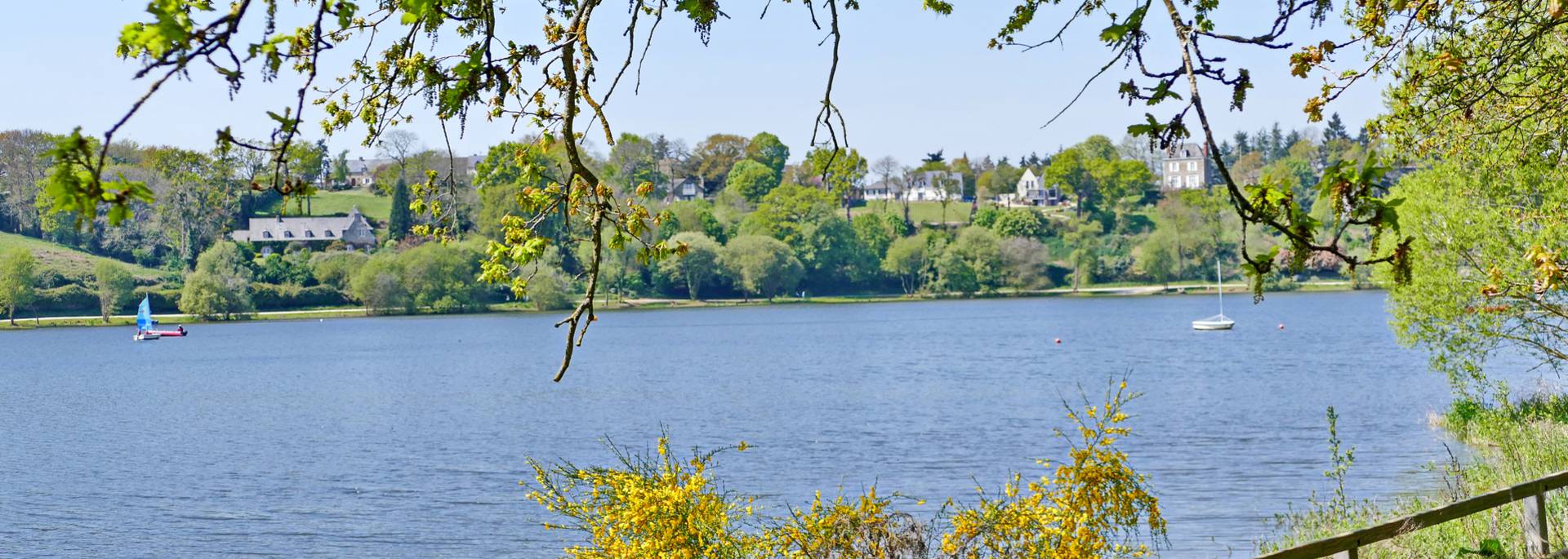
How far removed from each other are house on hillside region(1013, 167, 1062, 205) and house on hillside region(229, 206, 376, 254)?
80.0 m

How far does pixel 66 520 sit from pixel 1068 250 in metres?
122

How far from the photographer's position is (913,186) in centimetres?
17775

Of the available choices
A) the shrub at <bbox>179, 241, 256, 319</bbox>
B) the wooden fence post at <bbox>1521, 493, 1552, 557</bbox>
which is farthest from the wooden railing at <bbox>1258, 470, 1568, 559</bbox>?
the shrub at <bbox>179, 241, 256, 319</bbox>

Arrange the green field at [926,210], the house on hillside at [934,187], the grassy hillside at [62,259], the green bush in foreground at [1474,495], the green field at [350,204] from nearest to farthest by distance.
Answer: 1. the green bush in foreground at [1474,495]
2. the grassy hillside at [62,259]
3. the green field at [350,204]
4. the green field at [926,210]
5. the house on hillside at [934,187]

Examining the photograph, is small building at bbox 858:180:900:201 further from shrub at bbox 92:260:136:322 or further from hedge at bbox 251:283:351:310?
shrub at bbox 92:260:136:322

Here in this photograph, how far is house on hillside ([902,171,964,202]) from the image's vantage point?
509 ft

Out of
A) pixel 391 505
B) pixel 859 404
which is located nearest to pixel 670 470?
pixel 391 505

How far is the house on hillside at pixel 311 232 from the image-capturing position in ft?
410

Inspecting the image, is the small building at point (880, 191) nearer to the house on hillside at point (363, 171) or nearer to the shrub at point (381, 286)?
the house on hillside at point (363, 171)

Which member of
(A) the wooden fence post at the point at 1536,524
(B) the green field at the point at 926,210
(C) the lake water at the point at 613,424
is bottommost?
(C) the lake water at the point at 613,424

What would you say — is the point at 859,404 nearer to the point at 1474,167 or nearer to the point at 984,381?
the point at 984,381

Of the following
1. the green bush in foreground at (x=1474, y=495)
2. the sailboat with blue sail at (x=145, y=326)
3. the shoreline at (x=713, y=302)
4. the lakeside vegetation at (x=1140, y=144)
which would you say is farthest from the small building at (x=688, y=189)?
the green bush in foreground at (x=1474, y=495)

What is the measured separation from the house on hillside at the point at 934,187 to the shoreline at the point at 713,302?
2463 cm

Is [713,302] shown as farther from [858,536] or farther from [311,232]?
[858,536]
